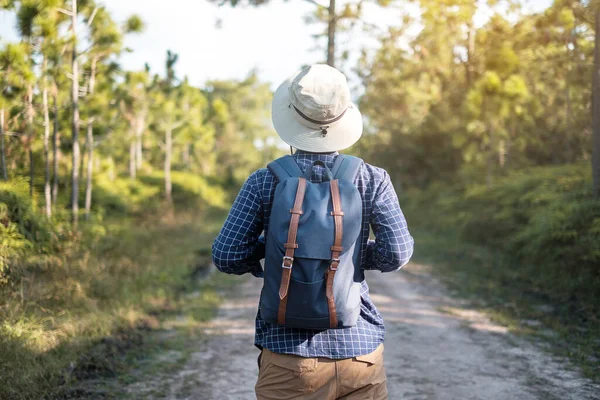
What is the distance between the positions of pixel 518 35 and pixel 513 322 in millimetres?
11469

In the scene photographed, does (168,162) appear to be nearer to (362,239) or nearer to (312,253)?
(362,239)

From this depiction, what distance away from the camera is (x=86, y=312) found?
276 inches

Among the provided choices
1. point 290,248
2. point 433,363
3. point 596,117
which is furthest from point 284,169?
point 596,117

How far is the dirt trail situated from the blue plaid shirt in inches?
112

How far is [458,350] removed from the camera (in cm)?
626

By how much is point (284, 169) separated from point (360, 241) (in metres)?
0.39

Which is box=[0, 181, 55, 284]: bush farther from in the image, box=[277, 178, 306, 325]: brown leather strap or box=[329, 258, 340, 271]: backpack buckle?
box=[329, 258, 340, 271]: backpack buckle

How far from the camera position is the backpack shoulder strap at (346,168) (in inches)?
88.5

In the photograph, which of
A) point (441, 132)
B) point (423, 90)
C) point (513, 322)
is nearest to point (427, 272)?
point (513, 322)

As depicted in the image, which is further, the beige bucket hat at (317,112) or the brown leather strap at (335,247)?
the beige bucket hat at (317,112)

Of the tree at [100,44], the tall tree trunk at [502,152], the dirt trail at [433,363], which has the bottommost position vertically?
the dirt trail at [433,363]

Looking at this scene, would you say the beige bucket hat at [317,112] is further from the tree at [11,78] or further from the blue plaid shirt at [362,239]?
the tree at [11,78]

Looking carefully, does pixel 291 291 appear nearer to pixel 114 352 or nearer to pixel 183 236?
pixel 114 352

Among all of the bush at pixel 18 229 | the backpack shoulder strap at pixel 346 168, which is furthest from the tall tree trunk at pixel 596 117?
the backpack shoulder strap at pixel 346 168
